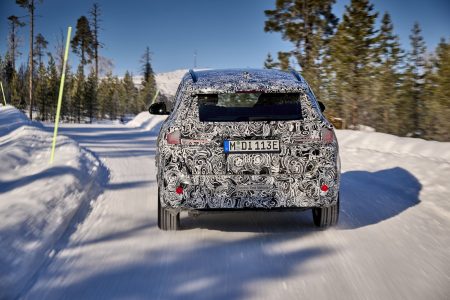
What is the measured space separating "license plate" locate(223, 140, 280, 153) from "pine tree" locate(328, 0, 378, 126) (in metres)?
15.2

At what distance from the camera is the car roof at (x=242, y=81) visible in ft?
15.1

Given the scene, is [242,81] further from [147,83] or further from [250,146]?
[147,83]

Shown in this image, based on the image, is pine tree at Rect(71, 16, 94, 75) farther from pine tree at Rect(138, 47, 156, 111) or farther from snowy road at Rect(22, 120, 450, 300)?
snowy road at Rect(22, 120, 450, 300)

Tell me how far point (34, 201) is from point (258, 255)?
310 cm

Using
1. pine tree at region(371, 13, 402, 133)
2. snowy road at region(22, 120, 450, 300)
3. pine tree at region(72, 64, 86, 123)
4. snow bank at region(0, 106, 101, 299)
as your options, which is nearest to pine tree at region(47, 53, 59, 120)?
pine tree at region(72, 64, 86, 123)

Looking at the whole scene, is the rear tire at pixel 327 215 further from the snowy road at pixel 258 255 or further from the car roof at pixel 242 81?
the car roof at pixel 242 81

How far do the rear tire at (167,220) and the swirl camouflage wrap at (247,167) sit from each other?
1.21ft

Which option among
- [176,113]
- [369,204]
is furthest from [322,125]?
[369,204]

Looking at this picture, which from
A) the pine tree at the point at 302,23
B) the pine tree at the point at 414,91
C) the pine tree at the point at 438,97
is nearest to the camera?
the pine tree at the point at 438,97

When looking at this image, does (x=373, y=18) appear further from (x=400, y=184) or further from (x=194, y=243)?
(x=194, y=243)

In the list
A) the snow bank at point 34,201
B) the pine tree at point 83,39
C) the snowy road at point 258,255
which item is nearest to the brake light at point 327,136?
the snowy road at point 258,255

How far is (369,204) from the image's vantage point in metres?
6.30

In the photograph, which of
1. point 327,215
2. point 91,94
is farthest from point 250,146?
point 91,94

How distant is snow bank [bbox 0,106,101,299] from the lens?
3683 millimetres
